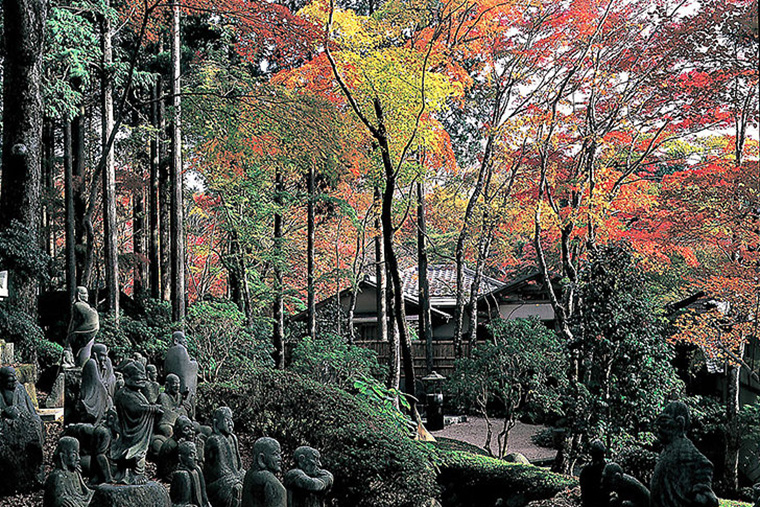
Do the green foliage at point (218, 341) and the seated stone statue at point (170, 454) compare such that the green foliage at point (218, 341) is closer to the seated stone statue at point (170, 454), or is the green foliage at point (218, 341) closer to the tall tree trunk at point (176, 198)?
the tall tree trunk at point (176, 198)

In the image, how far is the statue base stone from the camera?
4.99m

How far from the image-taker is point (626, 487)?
5672 millimetres

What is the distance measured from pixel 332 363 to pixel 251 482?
30.7 feet

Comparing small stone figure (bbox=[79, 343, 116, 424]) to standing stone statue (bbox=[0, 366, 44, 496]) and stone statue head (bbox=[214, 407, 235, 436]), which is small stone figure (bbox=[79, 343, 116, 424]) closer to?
standing stone statue (bbox=[0, 366, 44, 496])

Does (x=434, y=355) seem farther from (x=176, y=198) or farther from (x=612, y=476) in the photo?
(x=612, y=476)

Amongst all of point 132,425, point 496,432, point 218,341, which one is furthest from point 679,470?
point 496,432

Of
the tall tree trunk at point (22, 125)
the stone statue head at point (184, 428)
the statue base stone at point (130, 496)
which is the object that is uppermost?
the tall tree trunk at point (22, 125)

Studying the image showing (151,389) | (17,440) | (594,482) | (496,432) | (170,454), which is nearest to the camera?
(594,482)

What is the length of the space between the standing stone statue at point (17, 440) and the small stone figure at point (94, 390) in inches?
23.2

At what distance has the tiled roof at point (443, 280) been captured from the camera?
2767 centimetres

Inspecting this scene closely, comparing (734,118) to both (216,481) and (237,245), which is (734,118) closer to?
(216,481)

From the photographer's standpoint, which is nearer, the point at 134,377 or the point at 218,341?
Answer: the point at 134,377

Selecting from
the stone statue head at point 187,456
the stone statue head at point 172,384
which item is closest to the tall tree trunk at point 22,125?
the stone statue head at point 172,384

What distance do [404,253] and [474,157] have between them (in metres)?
6.66
